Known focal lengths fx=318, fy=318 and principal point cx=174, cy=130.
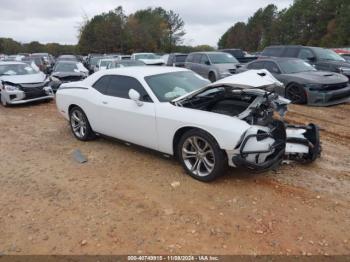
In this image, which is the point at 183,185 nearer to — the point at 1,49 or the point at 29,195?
the point at 29,195

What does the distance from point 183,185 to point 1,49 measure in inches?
3487

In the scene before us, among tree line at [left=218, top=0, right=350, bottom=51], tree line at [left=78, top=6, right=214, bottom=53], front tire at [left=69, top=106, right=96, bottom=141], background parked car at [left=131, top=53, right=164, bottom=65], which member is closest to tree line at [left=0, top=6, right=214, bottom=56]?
tree line at [left=78, top=6, right=214, bottom=53]

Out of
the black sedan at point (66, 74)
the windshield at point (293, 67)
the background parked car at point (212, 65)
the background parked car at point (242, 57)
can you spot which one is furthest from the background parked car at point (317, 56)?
the black sedan at point (66, 74)

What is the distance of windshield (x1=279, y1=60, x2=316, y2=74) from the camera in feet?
32.6

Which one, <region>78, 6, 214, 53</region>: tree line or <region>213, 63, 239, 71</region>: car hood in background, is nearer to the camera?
<region>213, 63, 239, 71</region>: car hood in background

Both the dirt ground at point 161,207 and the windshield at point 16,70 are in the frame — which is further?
the windshield at point 16,70

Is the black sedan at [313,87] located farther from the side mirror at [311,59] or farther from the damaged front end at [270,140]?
the damaged front end at [270,140]

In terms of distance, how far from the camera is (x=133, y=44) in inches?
2151

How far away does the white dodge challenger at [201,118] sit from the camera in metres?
4.09

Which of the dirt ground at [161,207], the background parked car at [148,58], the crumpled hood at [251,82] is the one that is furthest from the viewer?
the background parked car at [148,58]

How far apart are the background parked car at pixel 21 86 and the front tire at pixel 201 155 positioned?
7843 mm

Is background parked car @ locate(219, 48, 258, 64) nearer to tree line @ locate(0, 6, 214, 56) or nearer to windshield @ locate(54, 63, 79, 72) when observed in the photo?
windshield @ locate(54, 63, 79, 72)

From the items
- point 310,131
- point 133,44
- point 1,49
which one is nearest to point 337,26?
point 133,44

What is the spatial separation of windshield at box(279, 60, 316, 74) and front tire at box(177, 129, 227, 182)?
21.6 feet
